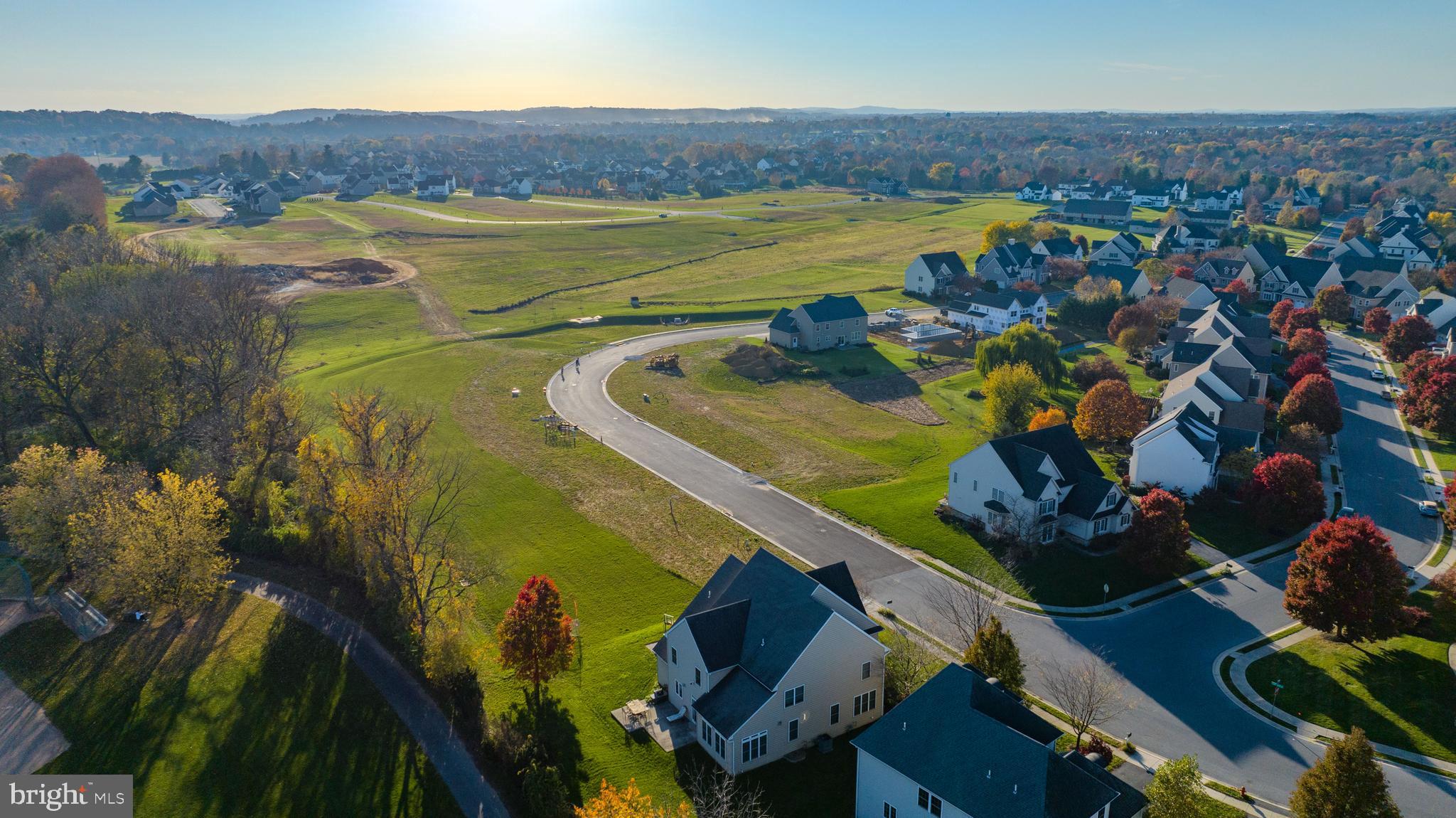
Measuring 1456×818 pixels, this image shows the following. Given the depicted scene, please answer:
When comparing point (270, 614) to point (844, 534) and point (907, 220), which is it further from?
point (907, 220)

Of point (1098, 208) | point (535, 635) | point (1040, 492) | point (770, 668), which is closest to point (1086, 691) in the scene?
point (770, 668)

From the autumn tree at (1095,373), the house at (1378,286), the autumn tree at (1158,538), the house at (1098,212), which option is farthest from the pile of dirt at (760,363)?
the house at (1098,212)

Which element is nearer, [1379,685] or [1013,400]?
[1379,685]

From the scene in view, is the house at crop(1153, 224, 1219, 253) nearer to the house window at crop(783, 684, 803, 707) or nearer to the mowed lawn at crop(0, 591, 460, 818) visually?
the house window at crop(783, 684, 803, 707)

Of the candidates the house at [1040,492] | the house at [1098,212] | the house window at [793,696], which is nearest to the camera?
the house window at [793,696]

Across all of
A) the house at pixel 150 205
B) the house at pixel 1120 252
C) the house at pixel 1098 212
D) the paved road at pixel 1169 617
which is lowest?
the paved road at pixel 1169 617

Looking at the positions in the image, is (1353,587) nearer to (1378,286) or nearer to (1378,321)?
(1378,321)

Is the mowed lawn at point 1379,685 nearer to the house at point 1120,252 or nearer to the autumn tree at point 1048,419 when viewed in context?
the autumn tree at point 1048,419
